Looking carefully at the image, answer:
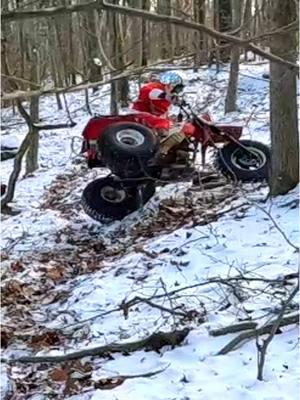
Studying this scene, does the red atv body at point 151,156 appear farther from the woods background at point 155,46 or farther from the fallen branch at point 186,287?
the fallen branch at point 186,287

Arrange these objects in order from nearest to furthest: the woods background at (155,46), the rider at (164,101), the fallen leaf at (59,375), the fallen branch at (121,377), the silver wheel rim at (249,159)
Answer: the woods background at (155,46) → the fallen branch at (121,377) → the fallen leaf at (59,375) → the rider at (164,101) → the silver wheel rim at (249,159)

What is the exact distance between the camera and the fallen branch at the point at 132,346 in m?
4.85

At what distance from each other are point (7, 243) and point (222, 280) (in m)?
4.00

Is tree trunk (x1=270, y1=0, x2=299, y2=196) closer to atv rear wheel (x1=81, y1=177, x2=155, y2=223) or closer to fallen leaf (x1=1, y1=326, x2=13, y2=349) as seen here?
atv rear wheel (x1=81, y1=177, x2=155, y2=223)

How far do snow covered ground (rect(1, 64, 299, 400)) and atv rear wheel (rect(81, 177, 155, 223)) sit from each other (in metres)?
0.14

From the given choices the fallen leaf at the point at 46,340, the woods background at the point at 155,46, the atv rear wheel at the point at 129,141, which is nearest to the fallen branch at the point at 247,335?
the fallen leaf at the point at 46,340

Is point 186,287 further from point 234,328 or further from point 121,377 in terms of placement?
point 121,377

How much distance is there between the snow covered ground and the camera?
14.3 ft

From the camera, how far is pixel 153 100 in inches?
353

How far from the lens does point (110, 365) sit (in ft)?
15.5

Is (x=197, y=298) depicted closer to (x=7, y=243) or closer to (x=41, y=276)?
(x=41, y=276)

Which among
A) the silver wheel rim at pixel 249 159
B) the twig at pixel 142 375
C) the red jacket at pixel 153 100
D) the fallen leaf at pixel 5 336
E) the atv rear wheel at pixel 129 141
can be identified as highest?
the red jacket at pixel 153 100

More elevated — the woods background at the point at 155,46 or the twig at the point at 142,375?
the woods background at the point at 155,46

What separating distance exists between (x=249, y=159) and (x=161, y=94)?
1.29 meters
